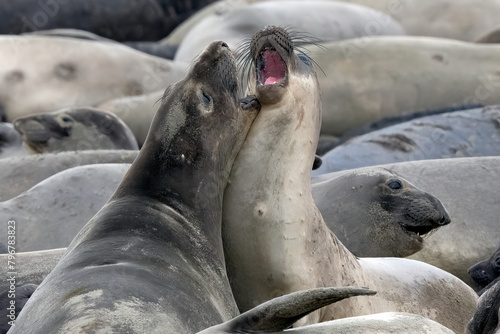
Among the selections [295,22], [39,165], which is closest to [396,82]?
[295,22]

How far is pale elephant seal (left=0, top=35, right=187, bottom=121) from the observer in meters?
9.21

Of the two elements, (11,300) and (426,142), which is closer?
(11,300)

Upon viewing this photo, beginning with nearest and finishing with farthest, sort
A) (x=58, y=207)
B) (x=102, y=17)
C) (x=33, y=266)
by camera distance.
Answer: (x=33, y=266)
(x=58, y=207)
(x=102, y=17)

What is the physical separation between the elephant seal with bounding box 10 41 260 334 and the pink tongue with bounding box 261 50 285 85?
106 millimetres

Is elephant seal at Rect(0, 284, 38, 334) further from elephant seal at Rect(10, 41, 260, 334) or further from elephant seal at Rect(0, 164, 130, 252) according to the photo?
elephant seal at Rect(0, 164, 130, 252)

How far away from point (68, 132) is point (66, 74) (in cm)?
206

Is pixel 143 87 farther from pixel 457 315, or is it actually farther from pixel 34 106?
pixel 457 315

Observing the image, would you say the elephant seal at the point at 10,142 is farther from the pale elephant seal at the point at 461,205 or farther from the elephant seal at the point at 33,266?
the elephant seal at the point at 33,266

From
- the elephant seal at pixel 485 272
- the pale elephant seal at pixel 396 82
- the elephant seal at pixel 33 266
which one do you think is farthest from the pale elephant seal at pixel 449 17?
the elephant seal at pixel 33 266

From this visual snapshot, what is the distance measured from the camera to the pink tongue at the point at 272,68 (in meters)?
3.89

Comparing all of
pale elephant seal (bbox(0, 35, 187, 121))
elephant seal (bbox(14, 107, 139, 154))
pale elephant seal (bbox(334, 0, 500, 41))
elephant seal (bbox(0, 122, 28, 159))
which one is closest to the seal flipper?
elephant seal (bbox(14, 107, 139, 154))

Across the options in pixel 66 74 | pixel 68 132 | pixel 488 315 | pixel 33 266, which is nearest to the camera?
pixel 488 315

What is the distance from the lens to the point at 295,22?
11.3 m

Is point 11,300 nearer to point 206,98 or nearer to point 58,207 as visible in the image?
point 206,98
